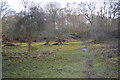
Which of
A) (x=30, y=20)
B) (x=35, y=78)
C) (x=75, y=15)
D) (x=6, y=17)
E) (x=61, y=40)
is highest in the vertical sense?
(x=75, y=15)

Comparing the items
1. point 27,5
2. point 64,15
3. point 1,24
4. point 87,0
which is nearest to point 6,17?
point 1,24

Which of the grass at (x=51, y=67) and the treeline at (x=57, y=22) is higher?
the treeline at (x=57, y=22)

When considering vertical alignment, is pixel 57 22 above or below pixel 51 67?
above

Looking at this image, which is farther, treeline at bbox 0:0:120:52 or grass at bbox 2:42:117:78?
treeline at bbox 0:0:120:52

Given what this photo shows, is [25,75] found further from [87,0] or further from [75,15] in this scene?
[75,15]

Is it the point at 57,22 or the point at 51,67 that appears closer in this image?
the point at 51,67

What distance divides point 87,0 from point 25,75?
A: 6775 mm

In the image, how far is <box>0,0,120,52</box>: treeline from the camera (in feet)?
17.0

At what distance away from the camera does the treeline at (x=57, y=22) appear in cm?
518

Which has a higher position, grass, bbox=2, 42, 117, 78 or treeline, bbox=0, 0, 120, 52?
treeline, bbox=0, 0, 120, 52

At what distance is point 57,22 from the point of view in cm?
916

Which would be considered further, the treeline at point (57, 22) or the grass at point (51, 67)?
the treeline at point (57, 22)

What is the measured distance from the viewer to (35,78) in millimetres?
2631

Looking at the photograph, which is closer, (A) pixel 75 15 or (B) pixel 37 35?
(B) pixel 37 35
